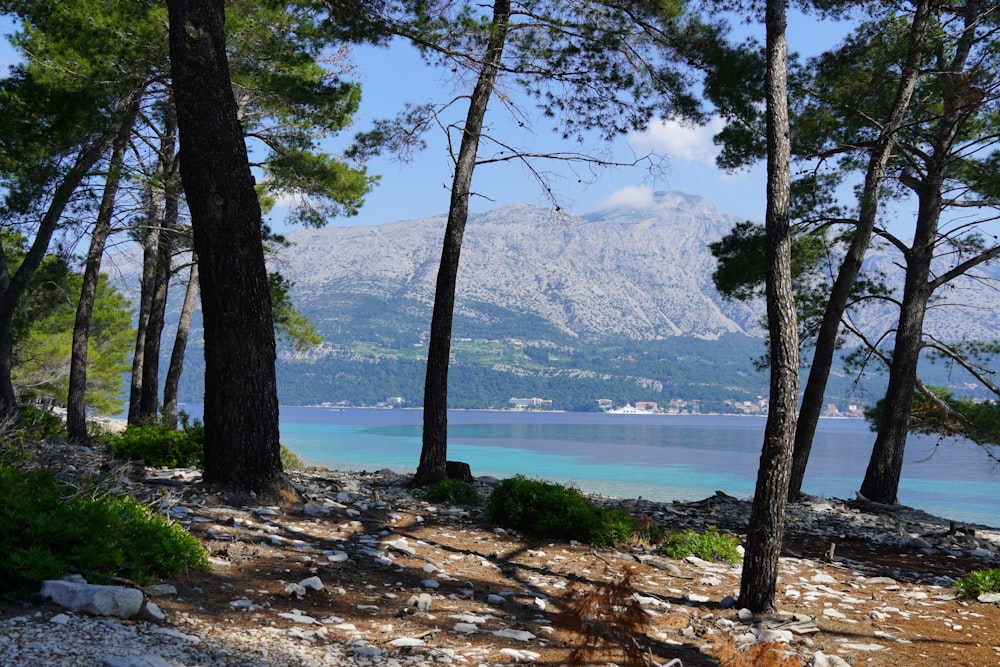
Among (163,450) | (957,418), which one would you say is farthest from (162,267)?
(957,418)

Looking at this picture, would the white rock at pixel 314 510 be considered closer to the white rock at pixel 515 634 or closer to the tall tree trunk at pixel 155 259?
the white rock at pixel 515 634

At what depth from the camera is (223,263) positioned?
6793 mm

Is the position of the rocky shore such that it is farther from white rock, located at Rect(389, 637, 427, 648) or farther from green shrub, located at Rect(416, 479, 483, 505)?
green shrub, located at Rect(416, 479, 483, 505)

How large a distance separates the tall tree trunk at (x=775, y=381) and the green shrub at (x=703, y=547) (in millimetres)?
1730

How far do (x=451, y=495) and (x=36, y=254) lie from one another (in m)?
8.80

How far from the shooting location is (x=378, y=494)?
29.2ft

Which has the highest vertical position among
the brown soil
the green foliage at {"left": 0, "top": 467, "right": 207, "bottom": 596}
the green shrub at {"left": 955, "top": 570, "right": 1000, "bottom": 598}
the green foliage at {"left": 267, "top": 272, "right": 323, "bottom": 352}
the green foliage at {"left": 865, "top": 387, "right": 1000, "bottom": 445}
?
the green foliage at {"left": 267, "top": 272, "right": 323, "bottom": 352}

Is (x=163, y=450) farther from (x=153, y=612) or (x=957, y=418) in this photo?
(x=957, y=418)

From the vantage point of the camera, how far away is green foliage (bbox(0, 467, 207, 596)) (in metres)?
3.68

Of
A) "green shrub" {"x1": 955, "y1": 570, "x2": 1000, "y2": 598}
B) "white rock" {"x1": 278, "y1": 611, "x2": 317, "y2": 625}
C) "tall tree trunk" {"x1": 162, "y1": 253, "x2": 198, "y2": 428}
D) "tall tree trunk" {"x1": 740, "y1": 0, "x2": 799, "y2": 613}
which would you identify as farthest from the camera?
"tall tree trunk" {"x1": 162, "y1": 253, "x2": 198, "y2": 428}

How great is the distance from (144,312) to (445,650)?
1505 centimetres

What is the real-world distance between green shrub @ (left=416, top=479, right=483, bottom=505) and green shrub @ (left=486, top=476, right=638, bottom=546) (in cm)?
120

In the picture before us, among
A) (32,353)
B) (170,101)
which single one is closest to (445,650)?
(170,101)

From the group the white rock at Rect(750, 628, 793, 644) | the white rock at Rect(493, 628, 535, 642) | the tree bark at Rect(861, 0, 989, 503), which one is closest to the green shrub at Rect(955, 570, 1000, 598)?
the white rock at Rect(750, 628, 793, 644)
